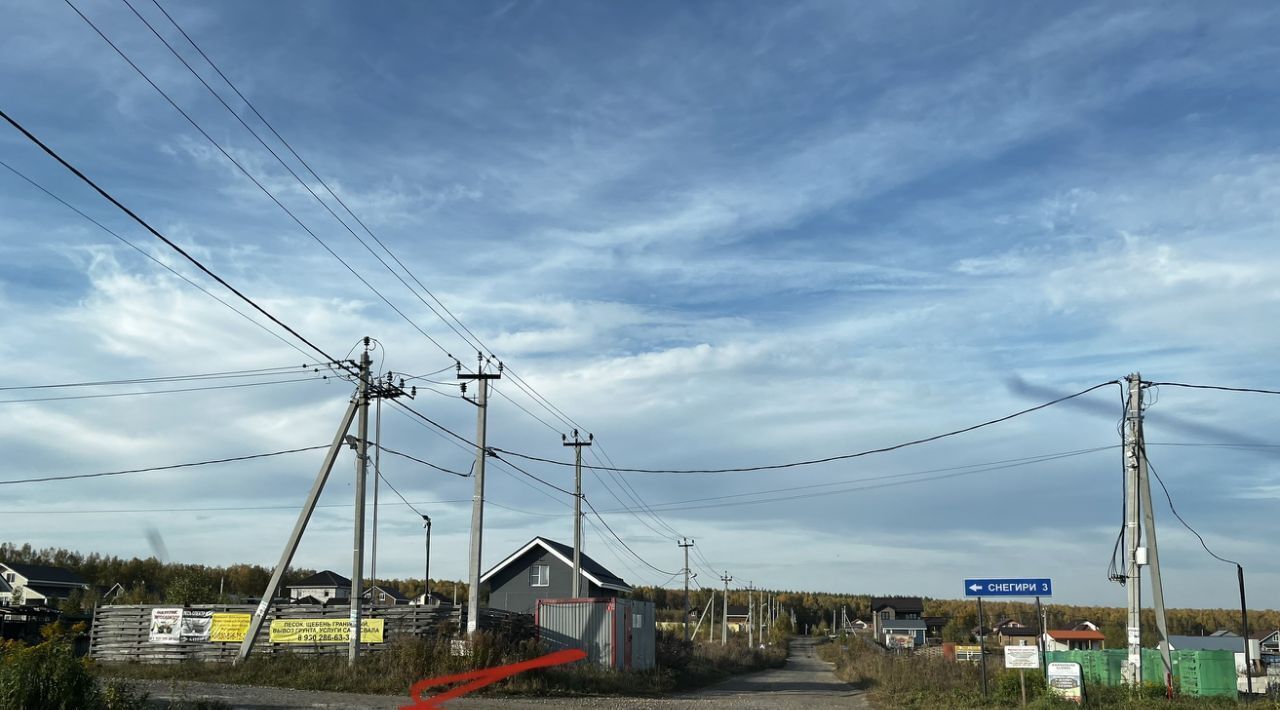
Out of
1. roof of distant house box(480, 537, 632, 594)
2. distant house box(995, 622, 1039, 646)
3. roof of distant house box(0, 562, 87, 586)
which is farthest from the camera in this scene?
distant house box(995, 622, 1039, 646)

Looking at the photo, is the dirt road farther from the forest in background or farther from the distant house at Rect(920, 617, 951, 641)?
the distant house at Rect(920, 617, 951, 641)

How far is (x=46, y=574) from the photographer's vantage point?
81.0 metres

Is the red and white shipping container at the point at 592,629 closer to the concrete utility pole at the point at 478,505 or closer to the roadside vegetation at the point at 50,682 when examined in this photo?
the concrete utility pole at the point at 478,505

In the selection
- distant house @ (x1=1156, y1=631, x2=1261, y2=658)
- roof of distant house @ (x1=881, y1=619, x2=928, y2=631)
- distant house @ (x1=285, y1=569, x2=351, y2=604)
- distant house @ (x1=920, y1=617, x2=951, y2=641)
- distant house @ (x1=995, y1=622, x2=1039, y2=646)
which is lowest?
distant house @ (x1=920, y1=617, x2=951, y2=641)

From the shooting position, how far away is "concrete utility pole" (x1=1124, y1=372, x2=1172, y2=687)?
2388 cm

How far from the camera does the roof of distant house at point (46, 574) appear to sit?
256ft

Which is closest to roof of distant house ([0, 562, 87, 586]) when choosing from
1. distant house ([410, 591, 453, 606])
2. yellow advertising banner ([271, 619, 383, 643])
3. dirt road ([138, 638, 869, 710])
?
distant house ([410, 591, 453, 606])

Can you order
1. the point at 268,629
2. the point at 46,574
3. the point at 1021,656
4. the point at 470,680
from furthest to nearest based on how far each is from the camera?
the point at 46,574 → the point at 268,629 → the point at 470,680 → the point at 1021,656

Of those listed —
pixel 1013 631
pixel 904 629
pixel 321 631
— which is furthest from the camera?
pixel 904 629

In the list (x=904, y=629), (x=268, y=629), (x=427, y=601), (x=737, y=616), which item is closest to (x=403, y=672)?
(x=268, y=629)

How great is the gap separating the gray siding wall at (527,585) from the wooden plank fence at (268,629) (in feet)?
65.7

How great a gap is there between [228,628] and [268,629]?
1.28 meters

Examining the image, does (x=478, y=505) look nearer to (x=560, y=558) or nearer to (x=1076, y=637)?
(x=560, y=558)

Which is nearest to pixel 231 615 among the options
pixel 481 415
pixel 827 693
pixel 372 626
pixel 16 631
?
pixel 372 626
